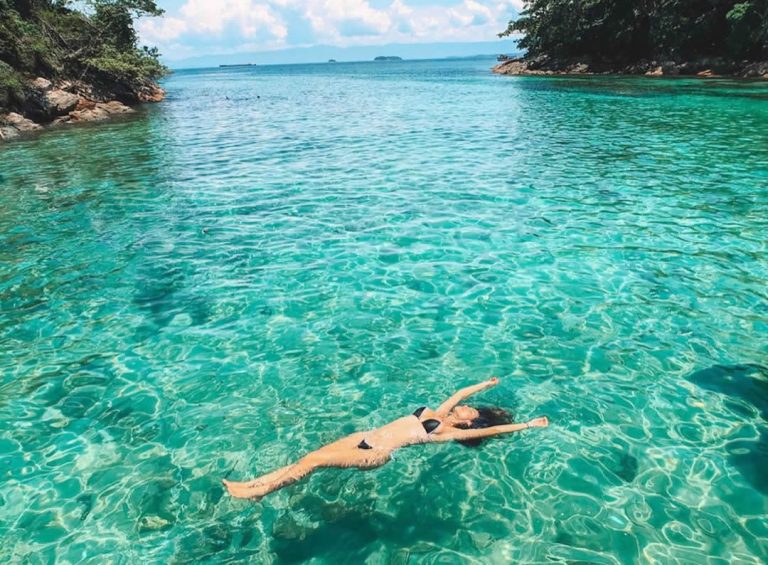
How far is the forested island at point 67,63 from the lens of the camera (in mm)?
33562

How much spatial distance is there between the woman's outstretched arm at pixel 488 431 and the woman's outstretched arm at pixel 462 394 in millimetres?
417

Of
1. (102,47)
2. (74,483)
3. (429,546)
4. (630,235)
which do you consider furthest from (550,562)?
(102,47)

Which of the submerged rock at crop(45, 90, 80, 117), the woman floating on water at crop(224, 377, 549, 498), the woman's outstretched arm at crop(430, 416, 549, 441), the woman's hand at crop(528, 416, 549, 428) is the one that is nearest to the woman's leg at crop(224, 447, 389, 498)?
the woman floating on water at crop(224, 377, 549, 498)

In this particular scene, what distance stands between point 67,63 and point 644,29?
69541 millimetres

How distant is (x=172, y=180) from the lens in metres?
19.4

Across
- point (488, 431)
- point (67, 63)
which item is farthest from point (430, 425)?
point (67, 63)

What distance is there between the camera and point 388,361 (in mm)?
7855

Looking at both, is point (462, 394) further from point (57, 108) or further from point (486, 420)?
point (57, 108)

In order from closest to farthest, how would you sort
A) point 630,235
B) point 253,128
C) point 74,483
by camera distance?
point 74,483 → point 630,235 → point 253,128

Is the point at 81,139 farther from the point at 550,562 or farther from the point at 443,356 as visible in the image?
the point at 550,562

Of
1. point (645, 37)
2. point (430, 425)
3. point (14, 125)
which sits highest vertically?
point (645, 37)

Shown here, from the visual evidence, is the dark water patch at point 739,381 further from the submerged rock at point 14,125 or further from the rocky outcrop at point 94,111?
the rocky outcrop at point 94,111

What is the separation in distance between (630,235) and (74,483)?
40.6ft

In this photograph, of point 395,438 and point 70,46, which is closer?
point 395,438
